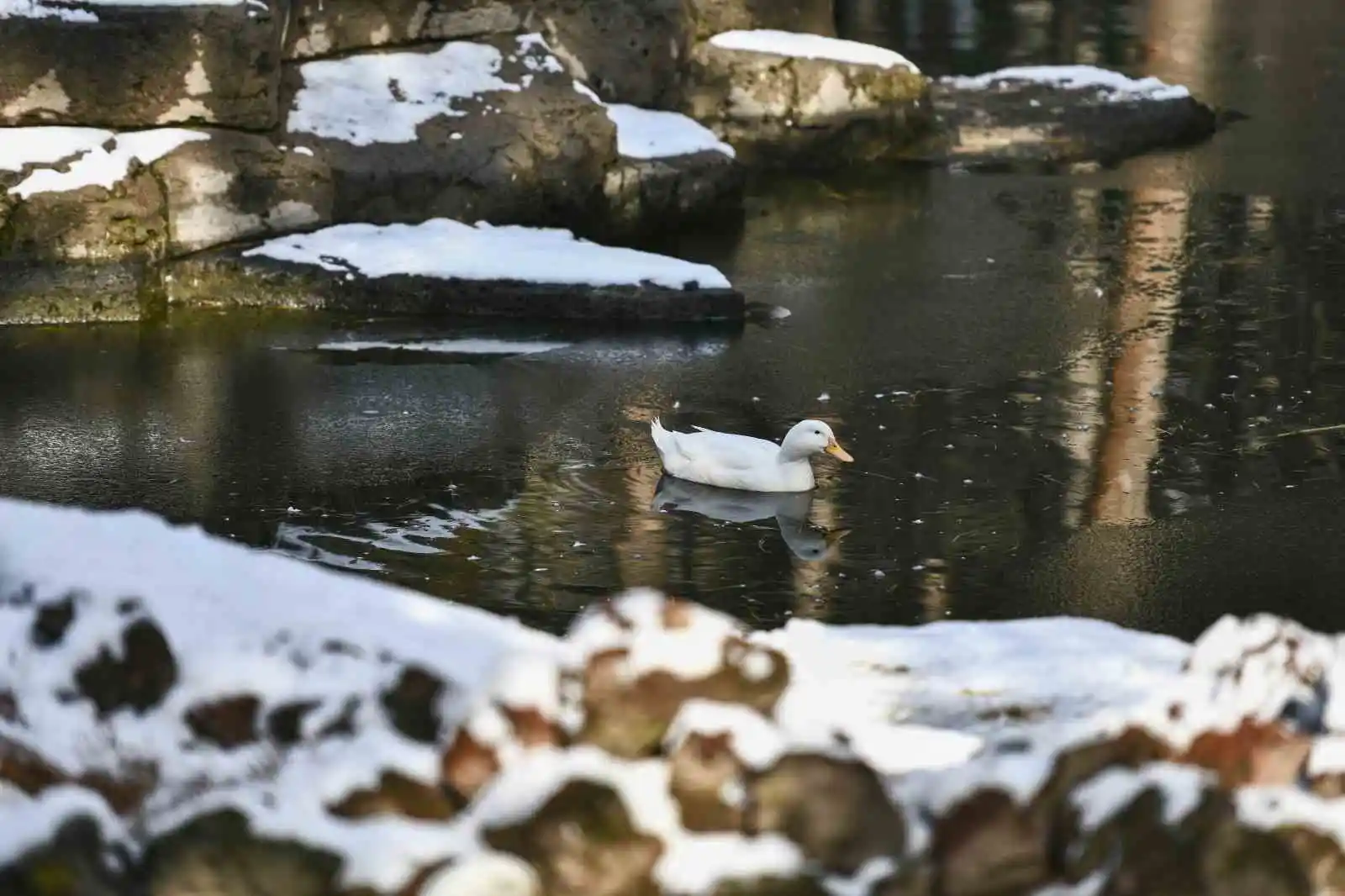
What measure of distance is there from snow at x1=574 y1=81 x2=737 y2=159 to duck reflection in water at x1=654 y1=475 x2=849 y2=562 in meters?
5.24

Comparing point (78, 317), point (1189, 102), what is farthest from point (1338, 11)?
point (78, 317)

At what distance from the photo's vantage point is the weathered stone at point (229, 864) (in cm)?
310

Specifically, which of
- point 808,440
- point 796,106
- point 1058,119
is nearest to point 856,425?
point 808,440

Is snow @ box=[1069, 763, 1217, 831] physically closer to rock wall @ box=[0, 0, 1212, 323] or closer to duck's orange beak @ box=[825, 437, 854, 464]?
duck's orange beak @ box=[825, 437, 854, 464]

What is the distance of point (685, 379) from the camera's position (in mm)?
9508

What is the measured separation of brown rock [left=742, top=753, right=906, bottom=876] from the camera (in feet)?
10.5

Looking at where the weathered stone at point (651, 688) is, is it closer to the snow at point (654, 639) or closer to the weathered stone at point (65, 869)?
the snow at point (654, 639)

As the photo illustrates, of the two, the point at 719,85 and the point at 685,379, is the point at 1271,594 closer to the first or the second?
the point at 685,379

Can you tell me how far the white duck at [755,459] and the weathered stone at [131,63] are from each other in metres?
4.38

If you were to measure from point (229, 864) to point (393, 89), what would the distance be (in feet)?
30.4

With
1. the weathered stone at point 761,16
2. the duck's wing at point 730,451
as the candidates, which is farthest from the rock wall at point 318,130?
the duck's wing at point 730,451

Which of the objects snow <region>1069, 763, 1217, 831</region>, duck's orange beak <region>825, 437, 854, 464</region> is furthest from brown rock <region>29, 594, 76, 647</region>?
duck's orange beak <region>825, 437, 854, 464</region>

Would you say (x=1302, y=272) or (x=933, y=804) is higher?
(x=933, y=804)

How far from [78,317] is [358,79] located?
2.27 meters
